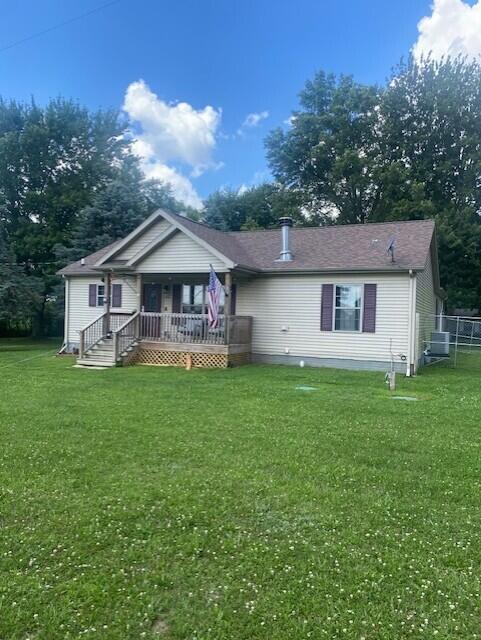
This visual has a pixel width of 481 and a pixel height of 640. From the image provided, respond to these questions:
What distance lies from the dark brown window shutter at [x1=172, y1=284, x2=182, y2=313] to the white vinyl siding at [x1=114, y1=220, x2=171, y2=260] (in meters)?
1.84

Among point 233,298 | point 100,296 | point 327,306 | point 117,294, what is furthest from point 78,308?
point 327,306

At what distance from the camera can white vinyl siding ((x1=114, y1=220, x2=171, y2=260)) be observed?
48.8 ft

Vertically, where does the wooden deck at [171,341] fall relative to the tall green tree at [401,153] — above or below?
below

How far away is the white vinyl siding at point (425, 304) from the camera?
13.9 meters

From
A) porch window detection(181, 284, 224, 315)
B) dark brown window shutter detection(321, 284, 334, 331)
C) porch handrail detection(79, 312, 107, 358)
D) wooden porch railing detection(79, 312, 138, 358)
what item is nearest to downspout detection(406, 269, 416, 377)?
dark brown window shutter detection(321, 284, 334, 331)

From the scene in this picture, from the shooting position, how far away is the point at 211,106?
2484 cm

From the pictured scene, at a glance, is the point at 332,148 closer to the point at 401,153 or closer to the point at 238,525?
the point at 401,153

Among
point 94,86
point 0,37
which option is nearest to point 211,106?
point 94,86

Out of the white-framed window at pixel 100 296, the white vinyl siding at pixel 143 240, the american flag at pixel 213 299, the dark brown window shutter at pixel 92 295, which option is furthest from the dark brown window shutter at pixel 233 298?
the dark brown window shutter at pixel 92 295

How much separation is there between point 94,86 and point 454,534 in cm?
2247

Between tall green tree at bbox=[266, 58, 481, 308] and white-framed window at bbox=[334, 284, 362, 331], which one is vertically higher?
tall green tree at bbox=[266, 58, 481, 308]

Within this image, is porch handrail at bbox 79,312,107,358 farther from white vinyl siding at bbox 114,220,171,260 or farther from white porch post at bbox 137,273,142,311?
white vinyl siding at bbox 114,220,171,260

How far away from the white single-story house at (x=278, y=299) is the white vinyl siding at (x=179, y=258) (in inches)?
1.3

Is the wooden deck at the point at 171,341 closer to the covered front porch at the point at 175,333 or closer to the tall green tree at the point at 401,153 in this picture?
the covered front porch at the point at 175,333
